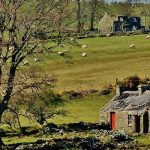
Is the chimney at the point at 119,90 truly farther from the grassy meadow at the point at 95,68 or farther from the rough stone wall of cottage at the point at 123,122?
the rough stone wall of cottage at the point at 123,122

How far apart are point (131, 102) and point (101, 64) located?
3913 centimetres

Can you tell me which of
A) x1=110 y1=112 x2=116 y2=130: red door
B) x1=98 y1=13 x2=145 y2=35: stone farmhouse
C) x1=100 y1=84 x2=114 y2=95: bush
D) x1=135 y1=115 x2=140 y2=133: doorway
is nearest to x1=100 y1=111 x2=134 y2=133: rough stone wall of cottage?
x1=135 y1=115 x2=140 y2=133: doorway

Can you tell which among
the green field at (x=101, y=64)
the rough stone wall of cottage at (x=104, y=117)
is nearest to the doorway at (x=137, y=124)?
the rough stone wall of cottage at (x=104, y=117)

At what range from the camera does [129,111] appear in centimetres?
5375

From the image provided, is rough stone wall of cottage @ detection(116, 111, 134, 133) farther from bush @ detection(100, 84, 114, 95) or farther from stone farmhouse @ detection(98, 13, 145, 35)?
stone farmhouse @ detection(98, 13, 145, 35)

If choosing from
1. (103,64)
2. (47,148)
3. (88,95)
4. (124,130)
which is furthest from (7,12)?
(103,64)

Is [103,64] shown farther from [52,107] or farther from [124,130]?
[124,130]

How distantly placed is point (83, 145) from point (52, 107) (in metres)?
20.2

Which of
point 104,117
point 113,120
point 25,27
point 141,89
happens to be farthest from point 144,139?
point 25,27

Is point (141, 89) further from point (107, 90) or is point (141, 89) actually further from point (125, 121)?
point (107, 90)

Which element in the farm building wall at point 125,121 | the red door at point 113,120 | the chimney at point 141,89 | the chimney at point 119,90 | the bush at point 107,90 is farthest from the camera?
the bush at point 107,90

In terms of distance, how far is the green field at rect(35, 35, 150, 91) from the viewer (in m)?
82.5

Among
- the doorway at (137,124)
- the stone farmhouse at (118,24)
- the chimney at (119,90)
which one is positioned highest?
the stone farmhouse at (118,24)

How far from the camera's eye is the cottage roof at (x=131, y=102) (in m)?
53.4
